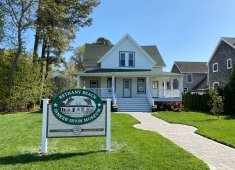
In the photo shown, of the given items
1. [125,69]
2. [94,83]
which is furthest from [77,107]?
[125,69]

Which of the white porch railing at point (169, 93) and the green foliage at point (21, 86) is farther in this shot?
the white porch railing at point (169, 93)

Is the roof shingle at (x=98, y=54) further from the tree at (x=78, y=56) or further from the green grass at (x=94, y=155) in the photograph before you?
the tree at (x=78, y=56)

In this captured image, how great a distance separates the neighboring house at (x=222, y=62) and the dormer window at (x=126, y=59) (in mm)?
11258

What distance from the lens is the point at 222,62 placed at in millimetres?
38375

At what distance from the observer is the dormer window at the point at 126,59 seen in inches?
1303

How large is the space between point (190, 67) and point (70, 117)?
4984 centimetres

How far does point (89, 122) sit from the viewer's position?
8711 mm

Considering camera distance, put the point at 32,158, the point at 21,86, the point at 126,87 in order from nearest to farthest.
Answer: the point at 32,158
the point at 21,86
the point at 126,87

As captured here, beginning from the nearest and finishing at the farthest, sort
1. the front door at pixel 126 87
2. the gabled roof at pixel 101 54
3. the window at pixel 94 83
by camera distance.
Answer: the front door at pixel 126 87
the window at pixel 94 83
the gabled roof at pixel 101 54

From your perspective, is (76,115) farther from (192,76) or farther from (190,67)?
(190,67)

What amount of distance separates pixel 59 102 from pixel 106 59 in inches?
962

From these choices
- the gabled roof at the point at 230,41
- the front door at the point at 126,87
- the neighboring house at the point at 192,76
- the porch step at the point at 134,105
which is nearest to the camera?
the porch step at the point at 134,105

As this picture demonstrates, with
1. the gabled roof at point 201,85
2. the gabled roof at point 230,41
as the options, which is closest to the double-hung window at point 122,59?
the gabled roof at point 230,41

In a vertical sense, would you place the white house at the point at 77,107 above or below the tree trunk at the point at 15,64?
below
